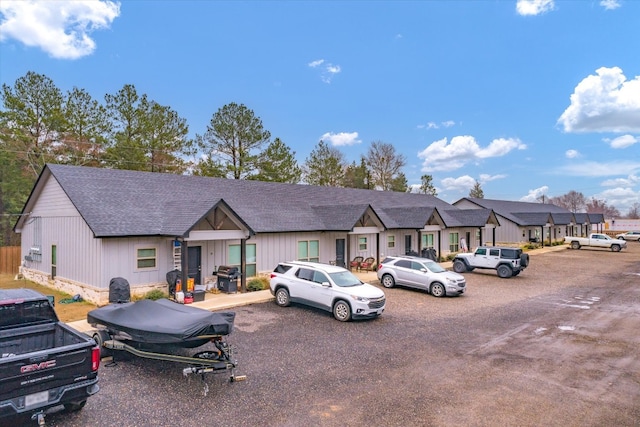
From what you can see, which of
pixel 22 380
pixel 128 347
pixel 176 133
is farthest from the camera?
pixel 176 133

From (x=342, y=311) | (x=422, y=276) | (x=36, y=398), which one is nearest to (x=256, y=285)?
(x=342, y=311)

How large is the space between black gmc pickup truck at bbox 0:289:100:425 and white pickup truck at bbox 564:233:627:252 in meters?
49.9

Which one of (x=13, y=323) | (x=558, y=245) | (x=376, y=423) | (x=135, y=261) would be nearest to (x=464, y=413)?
(x=376, y=423)

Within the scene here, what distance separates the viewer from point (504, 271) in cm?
2394

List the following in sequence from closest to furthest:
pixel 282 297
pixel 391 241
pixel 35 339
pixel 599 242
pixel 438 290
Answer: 1. pixel 35 339
2. pixel 282 297
3. pixel 438 290
4. pixel 391 241
5. pixel 599 242

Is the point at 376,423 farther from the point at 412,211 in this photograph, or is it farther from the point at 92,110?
the point at 92,110

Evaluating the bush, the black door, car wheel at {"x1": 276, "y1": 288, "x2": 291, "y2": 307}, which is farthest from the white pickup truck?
car wheel at {"x1": 276, "y1": 288, "x2": 291, "y2": 307}

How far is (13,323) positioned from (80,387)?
238cm

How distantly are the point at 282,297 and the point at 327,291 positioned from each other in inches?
95.4

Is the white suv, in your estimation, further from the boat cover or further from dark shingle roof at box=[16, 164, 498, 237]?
the boat cover

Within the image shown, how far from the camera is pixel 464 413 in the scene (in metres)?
7.14

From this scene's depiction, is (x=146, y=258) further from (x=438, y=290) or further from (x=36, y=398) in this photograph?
(x=438, y=290)

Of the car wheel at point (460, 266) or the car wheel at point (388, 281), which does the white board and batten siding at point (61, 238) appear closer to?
the car wheel at point (388, 281)

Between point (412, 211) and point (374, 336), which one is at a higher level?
point (412, 211)
